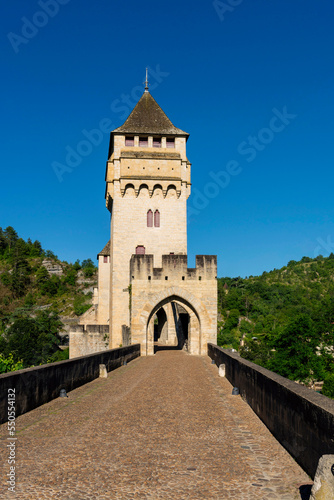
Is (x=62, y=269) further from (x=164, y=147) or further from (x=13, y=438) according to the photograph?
(x=13, y=438)

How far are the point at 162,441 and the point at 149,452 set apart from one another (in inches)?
22.3

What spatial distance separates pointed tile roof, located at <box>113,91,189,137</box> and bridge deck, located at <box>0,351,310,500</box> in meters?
25.0

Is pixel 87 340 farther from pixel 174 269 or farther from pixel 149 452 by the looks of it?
pixel 149 452

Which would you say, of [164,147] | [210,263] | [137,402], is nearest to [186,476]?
[137,402]

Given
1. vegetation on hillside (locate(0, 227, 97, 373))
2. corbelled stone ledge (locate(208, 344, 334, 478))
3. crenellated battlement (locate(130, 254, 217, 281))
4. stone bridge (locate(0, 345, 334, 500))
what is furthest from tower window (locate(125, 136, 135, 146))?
vegetation on hillside (locate(0, 227, 97, 373))

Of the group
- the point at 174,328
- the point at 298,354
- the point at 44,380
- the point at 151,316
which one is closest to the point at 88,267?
the point at 174,328

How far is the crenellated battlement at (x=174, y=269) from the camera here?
23359 mm

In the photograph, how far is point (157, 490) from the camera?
418 cm

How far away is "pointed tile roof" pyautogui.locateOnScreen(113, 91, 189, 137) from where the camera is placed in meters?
31.9

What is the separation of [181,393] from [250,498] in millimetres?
6260

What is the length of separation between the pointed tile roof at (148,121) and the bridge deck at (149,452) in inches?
983

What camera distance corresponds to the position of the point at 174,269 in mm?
23484

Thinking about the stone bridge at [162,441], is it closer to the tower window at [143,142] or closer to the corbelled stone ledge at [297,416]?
the corbelled stone ledge at [297,416]

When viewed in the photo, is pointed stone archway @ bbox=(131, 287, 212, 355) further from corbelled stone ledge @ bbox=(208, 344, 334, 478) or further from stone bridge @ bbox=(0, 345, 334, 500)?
corbelled stone ledge @ bbox=(208, 344, 334, 478)
